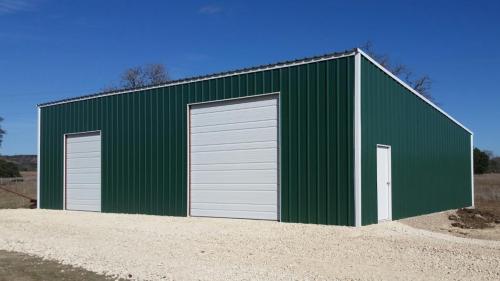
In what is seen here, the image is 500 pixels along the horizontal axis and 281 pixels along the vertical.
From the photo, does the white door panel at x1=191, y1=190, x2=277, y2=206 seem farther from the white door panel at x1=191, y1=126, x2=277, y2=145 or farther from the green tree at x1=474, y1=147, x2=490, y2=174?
the green tree at x1=474, y1=147, x2=490, y2=174

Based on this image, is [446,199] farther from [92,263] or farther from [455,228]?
[92,263]

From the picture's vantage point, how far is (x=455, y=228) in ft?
49.9

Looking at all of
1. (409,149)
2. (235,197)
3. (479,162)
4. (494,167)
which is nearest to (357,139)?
(235,197)

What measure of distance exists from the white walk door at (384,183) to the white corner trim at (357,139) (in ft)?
5.55

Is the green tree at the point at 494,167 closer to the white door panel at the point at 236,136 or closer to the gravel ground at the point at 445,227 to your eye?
the gravel ground at the point at 445,227

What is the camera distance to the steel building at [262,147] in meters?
13.1

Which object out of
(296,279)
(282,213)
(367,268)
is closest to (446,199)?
(282,213)

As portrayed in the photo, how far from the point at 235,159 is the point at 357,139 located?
3864mm

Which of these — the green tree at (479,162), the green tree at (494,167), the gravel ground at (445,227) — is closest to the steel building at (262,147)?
the gravel ground at (445,227)

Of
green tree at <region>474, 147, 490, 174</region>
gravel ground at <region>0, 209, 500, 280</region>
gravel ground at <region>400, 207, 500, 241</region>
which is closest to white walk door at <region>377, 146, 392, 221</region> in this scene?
gravel ground at <region>400, 207, 500, 241</region>

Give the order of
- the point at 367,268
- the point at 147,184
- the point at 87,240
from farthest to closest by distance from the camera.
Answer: the point at 147,184 → the point at 87,240 → the point at 367,268

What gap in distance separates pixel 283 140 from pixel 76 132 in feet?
30.9

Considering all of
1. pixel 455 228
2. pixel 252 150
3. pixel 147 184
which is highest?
pixel 252 150

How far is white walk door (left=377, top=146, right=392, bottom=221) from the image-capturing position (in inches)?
560
